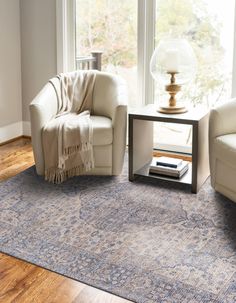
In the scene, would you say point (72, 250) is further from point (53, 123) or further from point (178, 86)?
point (178, 86)

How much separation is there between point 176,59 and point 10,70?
80.0 inches

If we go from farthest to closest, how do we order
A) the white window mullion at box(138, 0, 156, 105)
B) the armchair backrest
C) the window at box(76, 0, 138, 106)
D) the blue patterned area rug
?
the window at box(76, 0, 138, 106) < the white window mullion at box(138, 0, 156, 105) < the armchair backrest < the blue patterned area rug

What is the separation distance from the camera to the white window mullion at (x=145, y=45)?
13.7 feet

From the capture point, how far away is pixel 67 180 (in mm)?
3643

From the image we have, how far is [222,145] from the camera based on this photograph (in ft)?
10.1

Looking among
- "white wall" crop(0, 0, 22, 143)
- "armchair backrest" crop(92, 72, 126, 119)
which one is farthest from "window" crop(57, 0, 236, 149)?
"white wall" crop(0, 0, 22, 143)

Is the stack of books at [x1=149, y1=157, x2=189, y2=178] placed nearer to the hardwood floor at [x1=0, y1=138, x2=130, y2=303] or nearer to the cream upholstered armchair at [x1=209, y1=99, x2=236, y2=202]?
the cream upholstered armchair at [x1=209, y1=99, x2=236, y2=202]

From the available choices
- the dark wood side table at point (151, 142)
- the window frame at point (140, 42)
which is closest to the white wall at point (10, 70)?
the window frame at point (140, 42)

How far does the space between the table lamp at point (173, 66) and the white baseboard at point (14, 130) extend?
193cm

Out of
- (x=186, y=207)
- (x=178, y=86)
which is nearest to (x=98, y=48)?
(x=178, y=86)

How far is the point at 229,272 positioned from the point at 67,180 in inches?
66.9

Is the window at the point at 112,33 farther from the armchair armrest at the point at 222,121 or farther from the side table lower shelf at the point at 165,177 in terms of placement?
the armchair armrest at the point at 222,121

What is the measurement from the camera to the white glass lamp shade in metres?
3.42

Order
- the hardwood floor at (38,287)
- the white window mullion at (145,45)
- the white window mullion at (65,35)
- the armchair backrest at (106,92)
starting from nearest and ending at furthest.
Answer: the hardwood floor at (38,287), the armchair backrest at (106,92), the white window mullion at (145,45), the white window mullion at (65,35)
